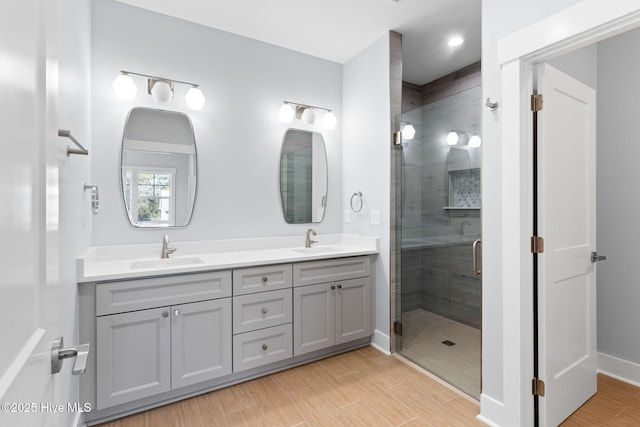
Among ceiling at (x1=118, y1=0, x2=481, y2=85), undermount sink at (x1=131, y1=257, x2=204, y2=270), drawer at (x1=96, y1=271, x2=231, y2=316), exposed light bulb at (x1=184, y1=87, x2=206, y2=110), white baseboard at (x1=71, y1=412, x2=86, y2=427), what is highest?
ceiling at (x1=118, y1=0, x2=481, y2=85)

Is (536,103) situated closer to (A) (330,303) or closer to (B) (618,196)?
(B) (618,196)

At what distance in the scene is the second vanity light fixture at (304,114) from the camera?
2.94 metres

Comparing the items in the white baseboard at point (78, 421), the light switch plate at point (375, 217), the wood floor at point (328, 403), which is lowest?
the wood floor at point (328, 403)

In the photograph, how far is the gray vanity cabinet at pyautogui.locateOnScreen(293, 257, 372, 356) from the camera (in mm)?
2475

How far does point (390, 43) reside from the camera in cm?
272

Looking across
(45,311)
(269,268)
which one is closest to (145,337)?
(269,268)

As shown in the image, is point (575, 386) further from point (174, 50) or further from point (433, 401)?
point (174, 50)

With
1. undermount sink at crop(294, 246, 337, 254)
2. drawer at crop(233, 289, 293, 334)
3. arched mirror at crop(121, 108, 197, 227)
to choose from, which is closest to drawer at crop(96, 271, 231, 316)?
drawer at crop(233, 289, 293, 334)

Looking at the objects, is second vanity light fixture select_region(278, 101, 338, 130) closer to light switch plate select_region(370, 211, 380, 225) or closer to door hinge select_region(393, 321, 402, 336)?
light switch plate select_region(370, 211, 380, 225)

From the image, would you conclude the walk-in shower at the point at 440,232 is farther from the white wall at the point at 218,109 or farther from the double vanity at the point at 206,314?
the white wall at the point at 218,109

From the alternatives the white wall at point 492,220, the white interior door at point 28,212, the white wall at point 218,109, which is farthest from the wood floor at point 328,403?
the white interior door at point 28,212

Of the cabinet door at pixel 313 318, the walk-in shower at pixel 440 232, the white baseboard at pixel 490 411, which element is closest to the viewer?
the white baseboard at pixel 490 411

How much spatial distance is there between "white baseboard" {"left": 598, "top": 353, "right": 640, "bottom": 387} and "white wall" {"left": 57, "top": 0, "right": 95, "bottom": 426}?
11.2ft

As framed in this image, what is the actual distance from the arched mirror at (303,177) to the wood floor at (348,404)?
1.40 m
